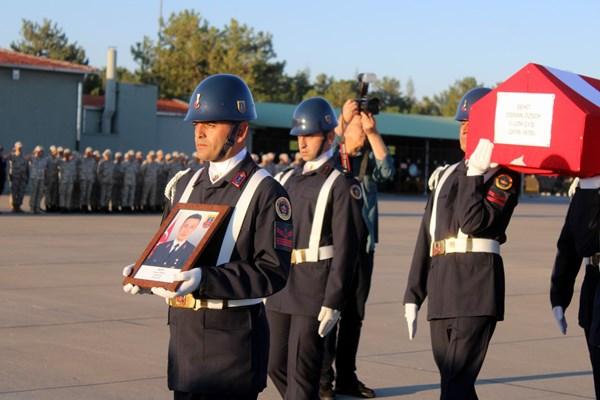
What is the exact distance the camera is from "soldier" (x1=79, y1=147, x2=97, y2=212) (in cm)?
3008

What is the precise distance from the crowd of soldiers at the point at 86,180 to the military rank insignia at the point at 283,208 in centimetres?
2368

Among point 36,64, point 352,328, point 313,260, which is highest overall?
point 36,64

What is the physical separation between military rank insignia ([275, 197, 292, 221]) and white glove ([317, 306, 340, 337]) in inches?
74.8

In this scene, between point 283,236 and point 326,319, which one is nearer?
point 283,236

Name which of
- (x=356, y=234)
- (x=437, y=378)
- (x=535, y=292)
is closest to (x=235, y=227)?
(x=356, y=234)

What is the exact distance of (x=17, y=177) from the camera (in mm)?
28344

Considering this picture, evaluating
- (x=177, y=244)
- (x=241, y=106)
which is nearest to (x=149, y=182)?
(x=241, y=106)

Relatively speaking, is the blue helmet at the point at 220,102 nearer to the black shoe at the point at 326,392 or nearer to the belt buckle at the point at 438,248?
the belt buckle at the point at 438,248

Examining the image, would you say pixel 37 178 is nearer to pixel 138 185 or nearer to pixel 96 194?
pixel 96 194

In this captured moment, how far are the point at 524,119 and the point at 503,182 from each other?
351mm

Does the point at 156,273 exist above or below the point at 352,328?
above

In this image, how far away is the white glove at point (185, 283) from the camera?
4164 mm

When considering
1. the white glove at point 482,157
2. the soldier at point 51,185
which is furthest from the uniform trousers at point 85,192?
the white glove at point 482,157

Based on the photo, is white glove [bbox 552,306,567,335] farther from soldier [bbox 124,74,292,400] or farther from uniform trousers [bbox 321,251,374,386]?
soldier [bbox 124,74,292,400]
